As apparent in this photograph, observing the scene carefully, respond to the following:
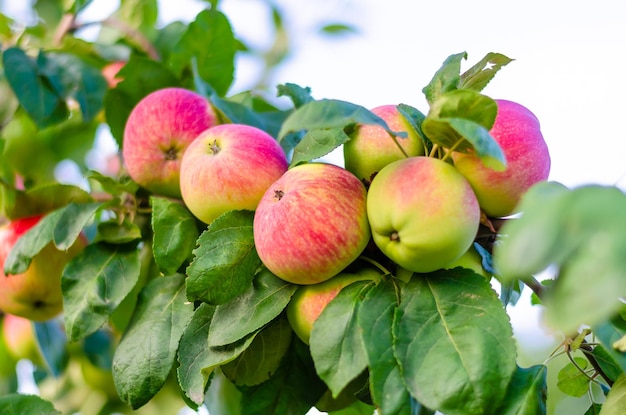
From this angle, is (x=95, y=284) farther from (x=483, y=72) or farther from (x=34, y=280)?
(x=483, y=72)

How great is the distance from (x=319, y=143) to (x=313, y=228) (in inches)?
4.3

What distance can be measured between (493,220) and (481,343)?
0.48 feet

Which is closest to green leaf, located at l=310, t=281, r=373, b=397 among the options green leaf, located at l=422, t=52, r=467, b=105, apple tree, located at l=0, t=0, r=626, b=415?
apple tree, located at l=0, t=0, r=626, b=415

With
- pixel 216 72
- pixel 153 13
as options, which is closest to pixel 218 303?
pixel 216 72

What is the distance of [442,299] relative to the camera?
67 cm

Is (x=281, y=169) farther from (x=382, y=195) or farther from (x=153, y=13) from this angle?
(x=153, y=13)

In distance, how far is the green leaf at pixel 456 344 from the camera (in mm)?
606

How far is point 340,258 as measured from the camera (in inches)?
27.2

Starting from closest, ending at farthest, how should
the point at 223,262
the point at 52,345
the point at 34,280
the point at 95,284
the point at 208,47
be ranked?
the point at 223,262 < the point at 95,284 < the point at 34,280 < the point at 208,47 < the point at 52,345

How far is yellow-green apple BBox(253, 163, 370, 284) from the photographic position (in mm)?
687

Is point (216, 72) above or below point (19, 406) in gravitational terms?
above

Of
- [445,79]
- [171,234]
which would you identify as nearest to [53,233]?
[171,234]

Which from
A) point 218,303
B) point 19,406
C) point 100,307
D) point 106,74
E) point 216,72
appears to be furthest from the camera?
point 106,74

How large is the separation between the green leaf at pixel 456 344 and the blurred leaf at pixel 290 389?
20 centimetres
